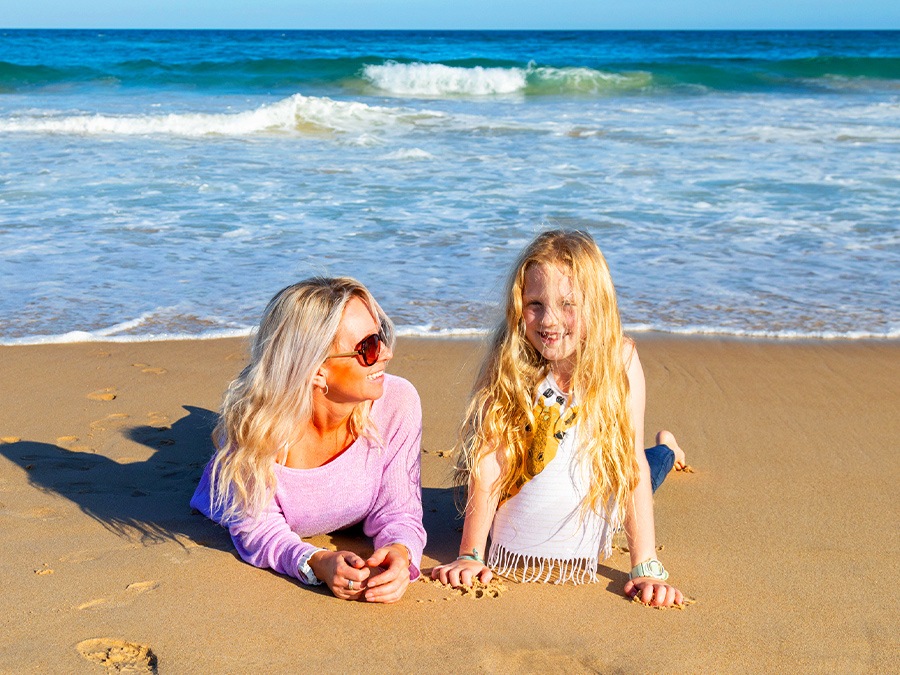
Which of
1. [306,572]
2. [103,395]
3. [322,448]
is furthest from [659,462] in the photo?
[103,395]

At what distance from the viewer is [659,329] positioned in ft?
18.1

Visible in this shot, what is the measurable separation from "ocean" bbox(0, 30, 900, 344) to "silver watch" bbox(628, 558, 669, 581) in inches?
34.2

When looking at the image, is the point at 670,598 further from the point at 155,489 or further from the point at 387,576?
the point at 155,489

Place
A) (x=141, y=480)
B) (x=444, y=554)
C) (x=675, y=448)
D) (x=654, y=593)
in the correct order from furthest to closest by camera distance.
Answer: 1. (x=675, y=448)
2. (x=141, y=480)
3. (x=444, y=554)
4. (x=654, y=593)

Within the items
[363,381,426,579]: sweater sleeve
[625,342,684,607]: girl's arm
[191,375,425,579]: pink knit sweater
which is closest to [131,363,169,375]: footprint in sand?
[191,375,425,579]: pink knit sweater

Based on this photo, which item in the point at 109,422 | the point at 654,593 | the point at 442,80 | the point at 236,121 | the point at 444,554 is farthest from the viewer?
the point at 442,80

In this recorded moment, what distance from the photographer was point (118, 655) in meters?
2.35

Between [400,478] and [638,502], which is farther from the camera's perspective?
[400,478]

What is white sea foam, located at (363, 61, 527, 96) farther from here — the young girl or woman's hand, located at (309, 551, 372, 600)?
woman's hand, located at (309, 551, 372, 600)

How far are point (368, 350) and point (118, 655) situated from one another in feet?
3.45

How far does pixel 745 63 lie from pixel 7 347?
89.9 feet

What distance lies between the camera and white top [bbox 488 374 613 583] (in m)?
2.85

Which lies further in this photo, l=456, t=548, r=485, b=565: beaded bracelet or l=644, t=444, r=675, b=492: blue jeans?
l=644, t=444, r=675, b=492: blue jeans

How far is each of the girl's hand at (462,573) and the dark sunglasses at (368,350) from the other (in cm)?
66
